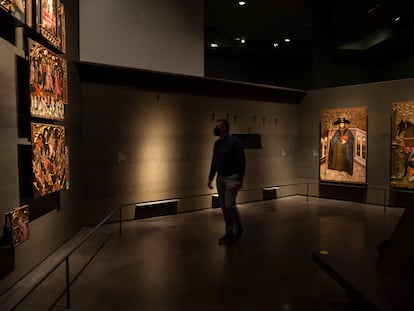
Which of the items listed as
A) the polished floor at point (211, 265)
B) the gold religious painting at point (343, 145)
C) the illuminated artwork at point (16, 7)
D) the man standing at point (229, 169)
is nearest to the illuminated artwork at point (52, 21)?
the illuminated artwork at point (16, 7)

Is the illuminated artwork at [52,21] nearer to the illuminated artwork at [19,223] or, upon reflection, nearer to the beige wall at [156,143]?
the beige wall at [156,143]

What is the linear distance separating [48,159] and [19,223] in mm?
914

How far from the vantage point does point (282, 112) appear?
9.27 m

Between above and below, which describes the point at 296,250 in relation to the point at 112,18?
below

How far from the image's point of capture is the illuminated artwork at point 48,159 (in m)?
3.82

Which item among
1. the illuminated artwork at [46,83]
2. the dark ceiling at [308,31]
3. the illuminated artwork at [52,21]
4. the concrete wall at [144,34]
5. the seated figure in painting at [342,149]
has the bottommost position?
the seated figure in painting at [342,149]

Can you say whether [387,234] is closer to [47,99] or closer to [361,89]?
[361,89]

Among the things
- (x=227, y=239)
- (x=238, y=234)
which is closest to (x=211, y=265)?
(x=227, y=239)

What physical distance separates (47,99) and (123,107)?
2.36 m

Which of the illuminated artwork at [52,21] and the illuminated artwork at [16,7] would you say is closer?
the illuminated artwork at [16,7]

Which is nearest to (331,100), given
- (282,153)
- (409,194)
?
(282,153)

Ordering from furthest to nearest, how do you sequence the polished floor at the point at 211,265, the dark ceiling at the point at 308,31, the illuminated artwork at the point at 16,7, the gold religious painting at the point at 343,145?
the dark ceiling at the point at 308,31
the gold religious painting at the point at 343,145
the polished floor at the point at 211,265
the illuminated artwork at the point at 16,7

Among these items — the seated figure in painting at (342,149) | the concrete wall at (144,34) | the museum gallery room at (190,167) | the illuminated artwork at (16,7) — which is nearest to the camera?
the illuminated artwork at (16,7)

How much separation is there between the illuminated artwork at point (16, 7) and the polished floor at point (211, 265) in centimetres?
268
